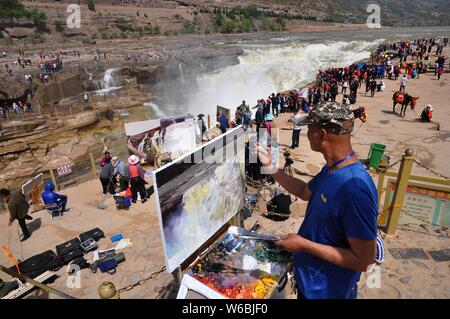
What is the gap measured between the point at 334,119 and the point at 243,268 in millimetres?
1784

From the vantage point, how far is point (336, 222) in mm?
2096

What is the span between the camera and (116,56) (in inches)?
1795

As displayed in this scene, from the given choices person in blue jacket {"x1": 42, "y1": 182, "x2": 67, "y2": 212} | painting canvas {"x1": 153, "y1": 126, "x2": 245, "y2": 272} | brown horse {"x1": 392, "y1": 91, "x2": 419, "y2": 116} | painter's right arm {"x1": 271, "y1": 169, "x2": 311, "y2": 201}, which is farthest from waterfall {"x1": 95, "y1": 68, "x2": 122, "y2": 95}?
painter's right arm {"x1": 271, "y1": 169, "x2": 311, "y2": 201}

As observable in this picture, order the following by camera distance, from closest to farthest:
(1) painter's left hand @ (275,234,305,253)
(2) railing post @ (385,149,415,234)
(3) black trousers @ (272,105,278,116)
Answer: (1) painter's left hand @ (275,234,305,253), (2) railing post @ (385,149,415,234), (3) black trousers @ (272,105,278,116)

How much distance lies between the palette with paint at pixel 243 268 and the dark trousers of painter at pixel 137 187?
659 cm

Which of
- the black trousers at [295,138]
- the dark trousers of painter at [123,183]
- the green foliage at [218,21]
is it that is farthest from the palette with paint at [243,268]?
the green foliage at [218,21]

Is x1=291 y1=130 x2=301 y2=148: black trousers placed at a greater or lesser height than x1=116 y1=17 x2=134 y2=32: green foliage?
lesser

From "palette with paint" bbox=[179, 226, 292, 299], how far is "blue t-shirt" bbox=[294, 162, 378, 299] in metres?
0.58

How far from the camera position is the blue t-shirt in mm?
1956

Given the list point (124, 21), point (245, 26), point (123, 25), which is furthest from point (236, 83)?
point (245, 26)

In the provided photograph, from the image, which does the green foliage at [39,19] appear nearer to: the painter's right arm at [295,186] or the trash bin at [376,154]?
the trash bin at [376,154]

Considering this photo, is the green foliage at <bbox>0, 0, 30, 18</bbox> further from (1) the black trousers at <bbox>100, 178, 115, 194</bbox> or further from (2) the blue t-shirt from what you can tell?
(2) the blue t-shirt

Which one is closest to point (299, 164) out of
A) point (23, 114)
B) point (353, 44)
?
point (23, 114)

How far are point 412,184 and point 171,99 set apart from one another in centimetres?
3246
